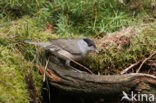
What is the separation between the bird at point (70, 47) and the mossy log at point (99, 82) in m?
0.29

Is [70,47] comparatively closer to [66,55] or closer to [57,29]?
[66,55]

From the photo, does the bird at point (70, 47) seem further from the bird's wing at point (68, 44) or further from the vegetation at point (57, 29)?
the vegetation at point (57, 29)

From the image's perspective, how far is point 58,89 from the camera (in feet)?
8.98

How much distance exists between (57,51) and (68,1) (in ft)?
3.68

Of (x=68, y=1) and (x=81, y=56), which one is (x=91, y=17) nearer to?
(x=68, y=1)

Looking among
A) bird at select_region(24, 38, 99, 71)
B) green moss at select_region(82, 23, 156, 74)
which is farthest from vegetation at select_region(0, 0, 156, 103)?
bird at select_region(24, 38, 99, 71)

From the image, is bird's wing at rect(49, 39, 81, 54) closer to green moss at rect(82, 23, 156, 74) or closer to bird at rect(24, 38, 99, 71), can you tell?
bird at rect(24, 38, 99, 71)

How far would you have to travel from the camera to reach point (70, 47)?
10.1 feet

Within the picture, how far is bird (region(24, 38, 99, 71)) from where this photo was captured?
298 centimetres

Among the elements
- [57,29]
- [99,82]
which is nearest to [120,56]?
[99,82]

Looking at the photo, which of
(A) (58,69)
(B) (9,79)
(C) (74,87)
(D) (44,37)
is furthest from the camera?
(D) (44,37)

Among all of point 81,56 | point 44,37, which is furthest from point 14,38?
point 81,56

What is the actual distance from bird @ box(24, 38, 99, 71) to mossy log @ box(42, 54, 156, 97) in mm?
287

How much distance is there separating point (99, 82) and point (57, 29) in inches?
61.1
